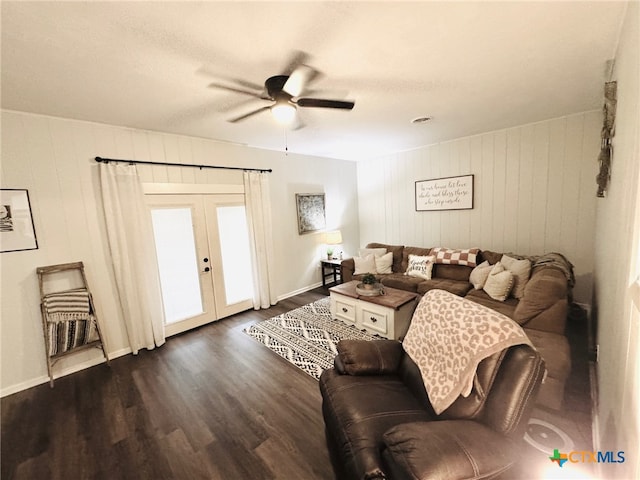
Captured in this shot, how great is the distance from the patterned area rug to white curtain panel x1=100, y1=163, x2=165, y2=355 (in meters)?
1.17

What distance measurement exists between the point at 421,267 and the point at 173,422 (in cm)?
346

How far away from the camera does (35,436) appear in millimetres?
1895

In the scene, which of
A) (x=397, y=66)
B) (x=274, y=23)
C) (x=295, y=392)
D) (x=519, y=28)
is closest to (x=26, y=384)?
(x=295, y=392)

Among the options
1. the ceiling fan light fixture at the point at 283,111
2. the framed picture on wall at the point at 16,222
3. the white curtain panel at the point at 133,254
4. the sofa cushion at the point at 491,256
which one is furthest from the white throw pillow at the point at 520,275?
the framed picture on wall at the point at 16,222

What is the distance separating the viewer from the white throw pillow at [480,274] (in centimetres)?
326

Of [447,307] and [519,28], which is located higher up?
[519,28]

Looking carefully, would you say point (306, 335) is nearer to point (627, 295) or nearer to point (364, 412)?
point (364, 412)

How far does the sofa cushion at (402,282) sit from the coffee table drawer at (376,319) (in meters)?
0.88

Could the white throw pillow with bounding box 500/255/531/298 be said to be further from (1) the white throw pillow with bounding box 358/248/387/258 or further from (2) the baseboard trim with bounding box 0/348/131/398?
(2) the baseboard trim with bounding box 0/348/131/398

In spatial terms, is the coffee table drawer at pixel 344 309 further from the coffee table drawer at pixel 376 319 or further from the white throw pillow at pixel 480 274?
the white throw pillow at pixel 480 274

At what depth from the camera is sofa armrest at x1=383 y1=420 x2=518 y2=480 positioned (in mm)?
934

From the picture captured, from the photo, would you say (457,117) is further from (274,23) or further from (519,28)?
(274,23)

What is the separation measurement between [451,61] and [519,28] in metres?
0.40

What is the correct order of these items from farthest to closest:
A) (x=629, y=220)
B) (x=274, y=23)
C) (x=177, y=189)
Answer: (x=177, y=189), (x=274, y=23), (x=629, y=220)
